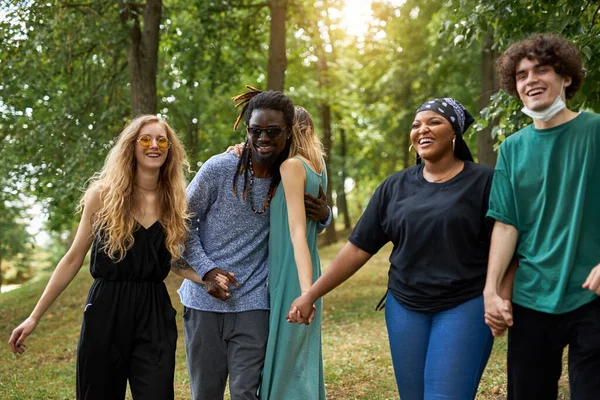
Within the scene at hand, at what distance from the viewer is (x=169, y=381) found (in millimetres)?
4000

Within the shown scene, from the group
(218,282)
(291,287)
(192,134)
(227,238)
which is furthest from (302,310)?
(192,134)

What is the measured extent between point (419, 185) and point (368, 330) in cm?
744

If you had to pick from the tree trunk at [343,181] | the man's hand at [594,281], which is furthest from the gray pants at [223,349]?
the tree trunk at [343,181]

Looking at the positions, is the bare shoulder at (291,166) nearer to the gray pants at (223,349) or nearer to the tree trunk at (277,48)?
the gray pants at (223,349)

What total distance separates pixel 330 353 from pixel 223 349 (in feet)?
17.3

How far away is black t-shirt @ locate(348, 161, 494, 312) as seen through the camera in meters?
3.46

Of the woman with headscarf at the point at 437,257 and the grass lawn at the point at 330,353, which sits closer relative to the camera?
the woman with headscarf at the point at 437,257

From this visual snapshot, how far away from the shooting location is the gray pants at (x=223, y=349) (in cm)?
A: 407

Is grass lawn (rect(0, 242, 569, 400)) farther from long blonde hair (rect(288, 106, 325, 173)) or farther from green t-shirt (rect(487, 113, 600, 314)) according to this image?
green t-shirt (rect(487, 113, 600, 314))

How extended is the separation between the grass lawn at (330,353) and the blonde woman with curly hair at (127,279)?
3.38 m

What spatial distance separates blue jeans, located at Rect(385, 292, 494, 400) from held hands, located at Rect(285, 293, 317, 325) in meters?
0.53

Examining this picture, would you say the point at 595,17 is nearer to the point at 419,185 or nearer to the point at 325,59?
the point at 419,185

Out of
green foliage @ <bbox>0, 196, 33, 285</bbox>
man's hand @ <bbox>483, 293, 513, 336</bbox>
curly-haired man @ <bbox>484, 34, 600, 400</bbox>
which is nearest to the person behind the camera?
curly-haired man @ <bbox>484, 34, 600, 400</bbox>

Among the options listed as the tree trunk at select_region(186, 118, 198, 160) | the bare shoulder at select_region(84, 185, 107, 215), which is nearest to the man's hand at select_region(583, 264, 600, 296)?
the bare shoulder at select_region(84, 185, 107, 215)
